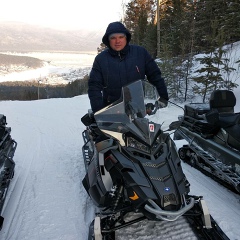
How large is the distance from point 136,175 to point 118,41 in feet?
5.30

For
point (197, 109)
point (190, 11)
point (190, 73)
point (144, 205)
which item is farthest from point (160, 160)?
point (190, 11)

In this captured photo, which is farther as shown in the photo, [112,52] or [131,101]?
[112,52]

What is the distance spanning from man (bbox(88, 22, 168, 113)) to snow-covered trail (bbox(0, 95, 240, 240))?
641mm

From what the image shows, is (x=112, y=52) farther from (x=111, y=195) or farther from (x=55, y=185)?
(x=55, y=185)

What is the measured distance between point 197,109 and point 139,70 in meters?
1.74

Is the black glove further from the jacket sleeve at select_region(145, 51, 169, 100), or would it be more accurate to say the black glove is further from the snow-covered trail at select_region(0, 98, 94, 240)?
the snow-covered trail at select_region(0, 98, 94, 240)

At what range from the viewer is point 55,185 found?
4.01 m

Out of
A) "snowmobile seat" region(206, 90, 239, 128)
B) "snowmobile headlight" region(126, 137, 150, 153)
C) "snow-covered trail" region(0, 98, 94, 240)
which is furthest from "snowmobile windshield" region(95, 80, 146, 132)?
"snowmobile seat" region(206, 90, 239, 128)

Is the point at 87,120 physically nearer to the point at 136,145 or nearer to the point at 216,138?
the point at 136,145

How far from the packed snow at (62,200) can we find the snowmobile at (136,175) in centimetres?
22

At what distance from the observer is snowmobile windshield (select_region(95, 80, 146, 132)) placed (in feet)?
8.71

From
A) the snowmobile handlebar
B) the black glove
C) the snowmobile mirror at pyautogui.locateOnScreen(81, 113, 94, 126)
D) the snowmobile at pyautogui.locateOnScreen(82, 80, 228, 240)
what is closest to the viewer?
the snowmobile at pyautogui.locateOnScreen(82, 80, 228, 240)

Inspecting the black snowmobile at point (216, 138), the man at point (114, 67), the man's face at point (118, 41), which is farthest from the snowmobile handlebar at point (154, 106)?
the man's face at point (118, 41)

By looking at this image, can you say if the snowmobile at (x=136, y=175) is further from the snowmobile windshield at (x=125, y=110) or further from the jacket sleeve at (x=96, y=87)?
the jacket sleeve at (x=96, y=87)
